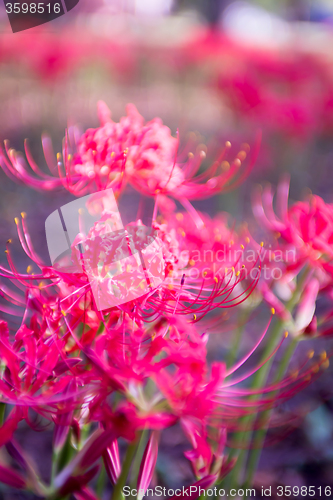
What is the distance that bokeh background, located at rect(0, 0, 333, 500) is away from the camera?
5.22 ft

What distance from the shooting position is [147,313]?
0.44 metres

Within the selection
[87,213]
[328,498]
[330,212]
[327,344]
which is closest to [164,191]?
[87,213]

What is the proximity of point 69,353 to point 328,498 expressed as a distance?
2.76 ft

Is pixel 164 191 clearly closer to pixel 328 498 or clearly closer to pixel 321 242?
pixel 321 242
